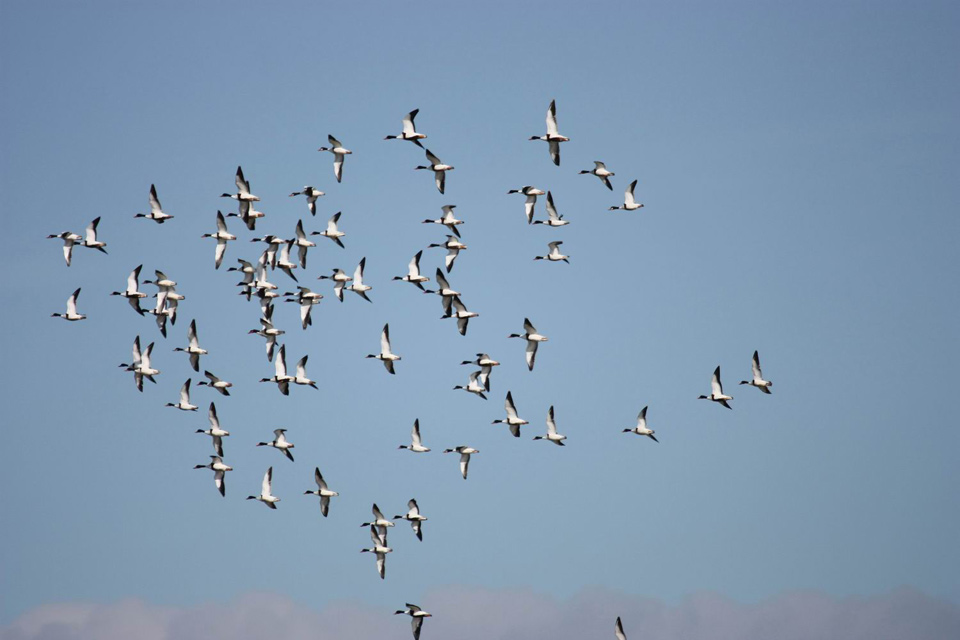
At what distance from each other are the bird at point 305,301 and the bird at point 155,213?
7.92 m

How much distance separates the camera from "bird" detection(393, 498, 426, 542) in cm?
11575

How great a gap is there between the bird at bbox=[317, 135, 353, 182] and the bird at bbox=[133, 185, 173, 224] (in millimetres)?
8929

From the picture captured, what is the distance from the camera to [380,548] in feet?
381

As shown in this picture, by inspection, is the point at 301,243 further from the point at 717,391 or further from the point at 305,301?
the point at 717,391

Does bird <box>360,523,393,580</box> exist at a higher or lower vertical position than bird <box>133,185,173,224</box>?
lower

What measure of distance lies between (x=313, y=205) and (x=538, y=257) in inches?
486

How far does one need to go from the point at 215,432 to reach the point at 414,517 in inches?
463

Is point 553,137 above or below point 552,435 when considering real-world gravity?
above

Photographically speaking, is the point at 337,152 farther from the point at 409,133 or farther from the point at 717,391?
the point at 717,391

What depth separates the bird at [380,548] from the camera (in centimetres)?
11594

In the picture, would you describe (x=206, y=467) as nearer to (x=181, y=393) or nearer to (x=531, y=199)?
(x=181, y=393)

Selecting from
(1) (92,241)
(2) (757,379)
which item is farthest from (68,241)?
(2) (757,379)

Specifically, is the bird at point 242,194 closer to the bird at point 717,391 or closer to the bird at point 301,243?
the bird at point 301,243

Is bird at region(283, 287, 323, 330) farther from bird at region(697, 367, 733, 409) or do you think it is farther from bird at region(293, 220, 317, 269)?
bird at region(697, 367, 733, 409)
